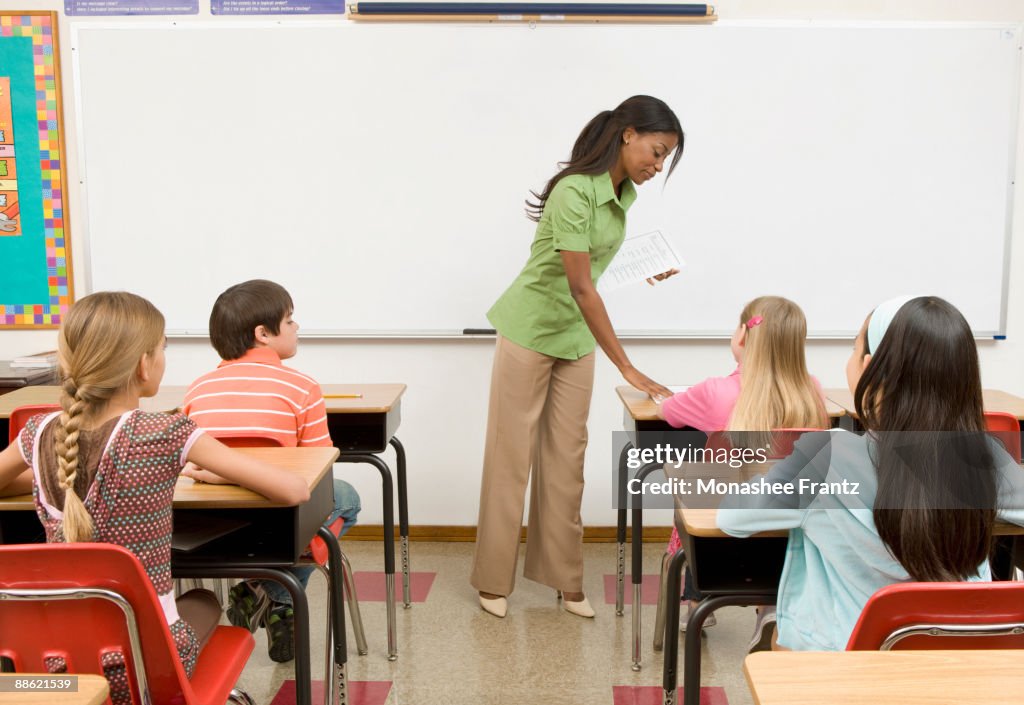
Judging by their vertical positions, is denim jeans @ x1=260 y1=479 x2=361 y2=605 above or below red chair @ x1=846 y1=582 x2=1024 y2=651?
below

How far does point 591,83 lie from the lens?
11.2 ft

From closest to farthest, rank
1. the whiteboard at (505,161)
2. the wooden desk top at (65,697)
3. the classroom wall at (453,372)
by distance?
the wooden desk top at (65,697), the whiteboard at (505,161), the classroom wall at (453,372)

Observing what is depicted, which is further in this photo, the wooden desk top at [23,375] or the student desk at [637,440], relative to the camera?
the wooden desk top at [23,375]

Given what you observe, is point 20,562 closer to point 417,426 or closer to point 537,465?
point 537,465

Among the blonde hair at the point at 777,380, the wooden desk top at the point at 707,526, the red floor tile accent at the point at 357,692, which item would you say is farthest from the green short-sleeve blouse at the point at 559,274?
the wooden desk top at the point at 707,526

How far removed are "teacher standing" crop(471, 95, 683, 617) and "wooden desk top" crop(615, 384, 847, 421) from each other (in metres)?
0.06

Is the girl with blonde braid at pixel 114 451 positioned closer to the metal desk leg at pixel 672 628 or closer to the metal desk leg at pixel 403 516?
the metal desk leg at pixel 672 628

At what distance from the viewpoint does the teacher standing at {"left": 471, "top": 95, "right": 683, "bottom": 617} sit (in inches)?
104

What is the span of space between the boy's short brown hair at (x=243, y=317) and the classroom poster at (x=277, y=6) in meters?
1.70

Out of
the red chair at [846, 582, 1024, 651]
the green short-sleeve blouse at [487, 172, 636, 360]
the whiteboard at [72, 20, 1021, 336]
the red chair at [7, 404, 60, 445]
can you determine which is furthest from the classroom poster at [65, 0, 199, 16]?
the red chair at [846, 582, 1024, 651]

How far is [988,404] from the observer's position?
2602mm

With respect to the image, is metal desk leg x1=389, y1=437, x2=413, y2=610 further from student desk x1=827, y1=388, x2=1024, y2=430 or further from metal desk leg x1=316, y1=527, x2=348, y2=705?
student desk x1=827, y1=388, x2=1024, y2=430

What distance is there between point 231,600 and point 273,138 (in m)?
1.98

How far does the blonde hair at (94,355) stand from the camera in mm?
1422
